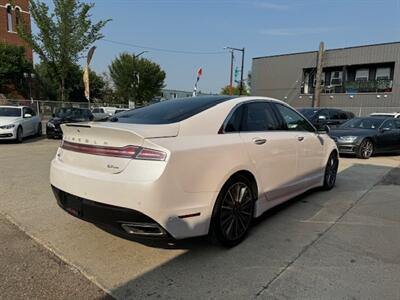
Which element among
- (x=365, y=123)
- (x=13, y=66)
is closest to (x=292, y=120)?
(x=365, y=123)

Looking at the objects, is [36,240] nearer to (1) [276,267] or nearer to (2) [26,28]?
(1) [276,267]

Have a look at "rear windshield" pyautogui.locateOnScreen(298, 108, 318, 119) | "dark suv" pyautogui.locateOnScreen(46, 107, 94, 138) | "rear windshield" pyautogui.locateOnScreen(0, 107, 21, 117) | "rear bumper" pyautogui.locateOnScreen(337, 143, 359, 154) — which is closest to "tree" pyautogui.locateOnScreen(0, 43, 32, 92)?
"dark suv" pyautogui.locateOnScreen(46, 107, 94, 138)

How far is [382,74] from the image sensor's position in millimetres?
28938

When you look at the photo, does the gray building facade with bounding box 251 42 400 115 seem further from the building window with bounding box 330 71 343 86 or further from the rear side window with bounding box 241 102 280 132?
the rear side window with bounding box 241 102 280 132

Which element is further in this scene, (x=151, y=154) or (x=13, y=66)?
(x=13, y=66)

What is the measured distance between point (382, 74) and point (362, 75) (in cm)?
168

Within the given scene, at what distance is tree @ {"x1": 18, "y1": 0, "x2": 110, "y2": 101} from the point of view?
25.1 meters

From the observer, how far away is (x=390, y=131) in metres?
11.7

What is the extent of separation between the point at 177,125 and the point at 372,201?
3950mm

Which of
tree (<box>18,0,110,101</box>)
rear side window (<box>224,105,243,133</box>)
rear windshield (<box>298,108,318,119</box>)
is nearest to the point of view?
rear side window (<box>224,105,243,133</box>)

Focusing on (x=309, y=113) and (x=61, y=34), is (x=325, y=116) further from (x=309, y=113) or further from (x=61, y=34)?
(x=61, y=34)

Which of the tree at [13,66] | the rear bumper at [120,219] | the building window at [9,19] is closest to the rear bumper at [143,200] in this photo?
the rear bumper at [120,219]

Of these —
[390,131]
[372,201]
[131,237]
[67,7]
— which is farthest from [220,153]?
[67,7]

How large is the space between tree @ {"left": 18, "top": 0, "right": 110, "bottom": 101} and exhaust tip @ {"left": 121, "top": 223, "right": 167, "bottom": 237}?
24967 mm
